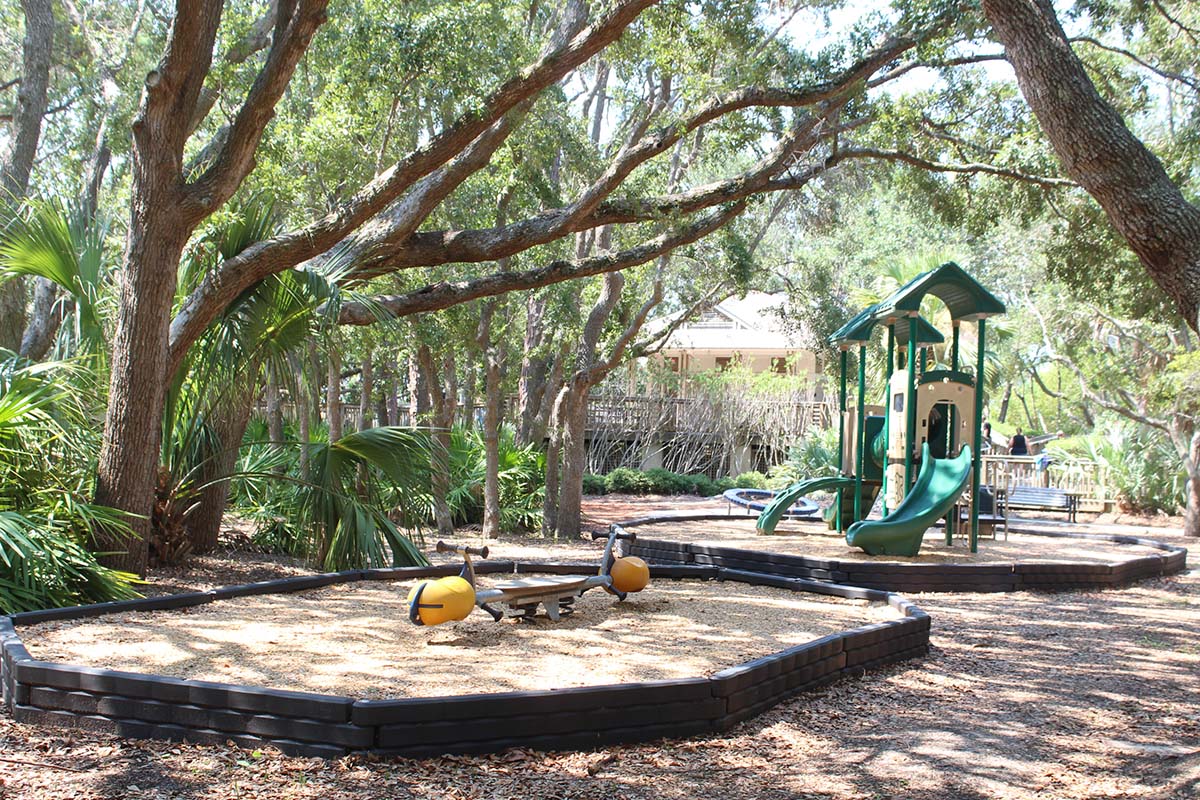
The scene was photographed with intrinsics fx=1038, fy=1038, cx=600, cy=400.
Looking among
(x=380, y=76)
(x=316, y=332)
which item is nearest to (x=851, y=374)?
(x=380, y=76)

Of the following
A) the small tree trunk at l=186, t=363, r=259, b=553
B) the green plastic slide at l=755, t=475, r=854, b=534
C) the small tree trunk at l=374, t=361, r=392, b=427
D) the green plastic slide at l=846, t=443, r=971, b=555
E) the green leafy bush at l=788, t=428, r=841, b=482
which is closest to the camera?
the small tree trunk at l=186, t=363, r=259, b=553

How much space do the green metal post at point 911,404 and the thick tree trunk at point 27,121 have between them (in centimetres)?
1126

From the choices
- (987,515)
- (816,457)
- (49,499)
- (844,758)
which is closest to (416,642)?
(844,758)

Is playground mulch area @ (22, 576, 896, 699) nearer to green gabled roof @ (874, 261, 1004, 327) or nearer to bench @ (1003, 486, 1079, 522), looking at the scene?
green gabled roof @ (874, 261, 1004, 327)

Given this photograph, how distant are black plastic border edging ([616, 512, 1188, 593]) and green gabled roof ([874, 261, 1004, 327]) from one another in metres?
2.95

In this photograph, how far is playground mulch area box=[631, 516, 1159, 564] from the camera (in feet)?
36.5

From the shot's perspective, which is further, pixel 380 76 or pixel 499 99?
pixel 380 76

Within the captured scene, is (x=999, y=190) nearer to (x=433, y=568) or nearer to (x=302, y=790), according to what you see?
(x=433, y=568)

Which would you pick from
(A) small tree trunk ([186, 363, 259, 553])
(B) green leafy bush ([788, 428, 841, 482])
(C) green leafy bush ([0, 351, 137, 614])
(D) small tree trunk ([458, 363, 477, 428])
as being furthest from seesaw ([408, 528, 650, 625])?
(B) green leafy bush ([788, 428, 841, 482])

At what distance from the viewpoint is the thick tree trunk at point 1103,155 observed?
4516mm

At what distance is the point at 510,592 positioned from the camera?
20.2 ft

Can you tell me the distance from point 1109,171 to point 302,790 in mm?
4405

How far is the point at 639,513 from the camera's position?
66.8 ft

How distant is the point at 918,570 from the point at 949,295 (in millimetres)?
3666
